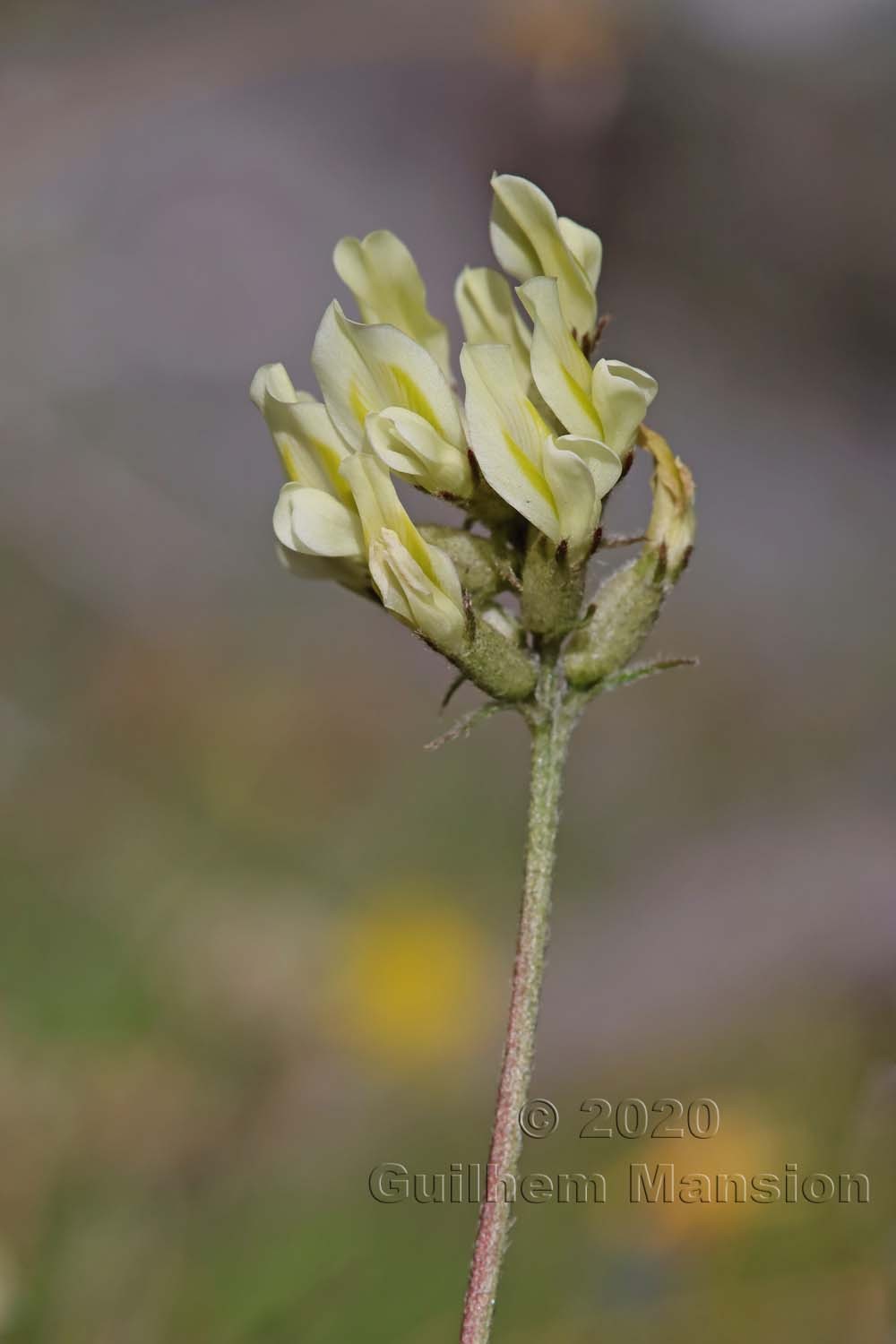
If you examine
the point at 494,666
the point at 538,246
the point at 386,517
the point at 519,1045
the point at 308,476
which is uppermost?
the point at 538,246

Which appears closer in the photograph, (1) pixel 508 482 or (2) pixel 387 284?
(1) pixel 508 482

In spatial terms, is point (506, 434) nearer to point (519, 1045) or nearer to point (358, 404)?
point (358, 404)

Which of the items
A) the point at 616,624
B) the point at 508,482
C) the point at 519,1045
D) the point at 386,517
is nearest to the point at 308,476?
the point at 386,517

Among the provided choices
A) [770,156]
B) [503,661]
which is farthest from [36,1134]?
[770,156]

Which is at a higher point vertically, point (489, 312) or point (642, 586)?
point (489, 312)

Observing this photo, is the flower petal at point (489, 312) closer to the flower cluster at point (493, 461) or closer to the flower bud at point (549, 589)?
the flower cluster at point (493, 461)

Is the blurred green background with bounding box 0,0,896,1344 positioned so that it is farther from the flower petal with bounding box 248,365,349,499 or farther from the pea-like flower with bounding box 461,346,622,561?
the flower petal with bounding box 248,365,349,499

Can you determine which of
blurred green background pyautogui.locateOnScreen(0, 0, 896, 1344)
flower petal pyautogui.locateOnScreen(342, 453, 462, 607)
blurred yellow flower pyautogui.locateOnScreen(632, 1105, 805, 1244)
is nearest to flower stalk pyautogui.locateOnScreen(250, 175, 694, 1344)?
flower petal pyautogui.locateOnScreen(342, 453, 462, 607)

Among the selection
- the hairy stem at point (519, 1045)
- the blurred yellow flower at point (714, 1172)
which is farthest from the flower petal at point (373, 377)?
the blurred yellow flower at point (714, 1172)

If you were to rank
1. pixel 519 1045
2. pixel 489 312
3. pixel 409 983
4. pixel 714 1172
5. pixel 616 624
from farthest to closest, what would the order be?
1. pixel 409 983
2. pixel 714 1172
3. pixel 489 312
4. pixel 616 624
5. pixel 519 1045
